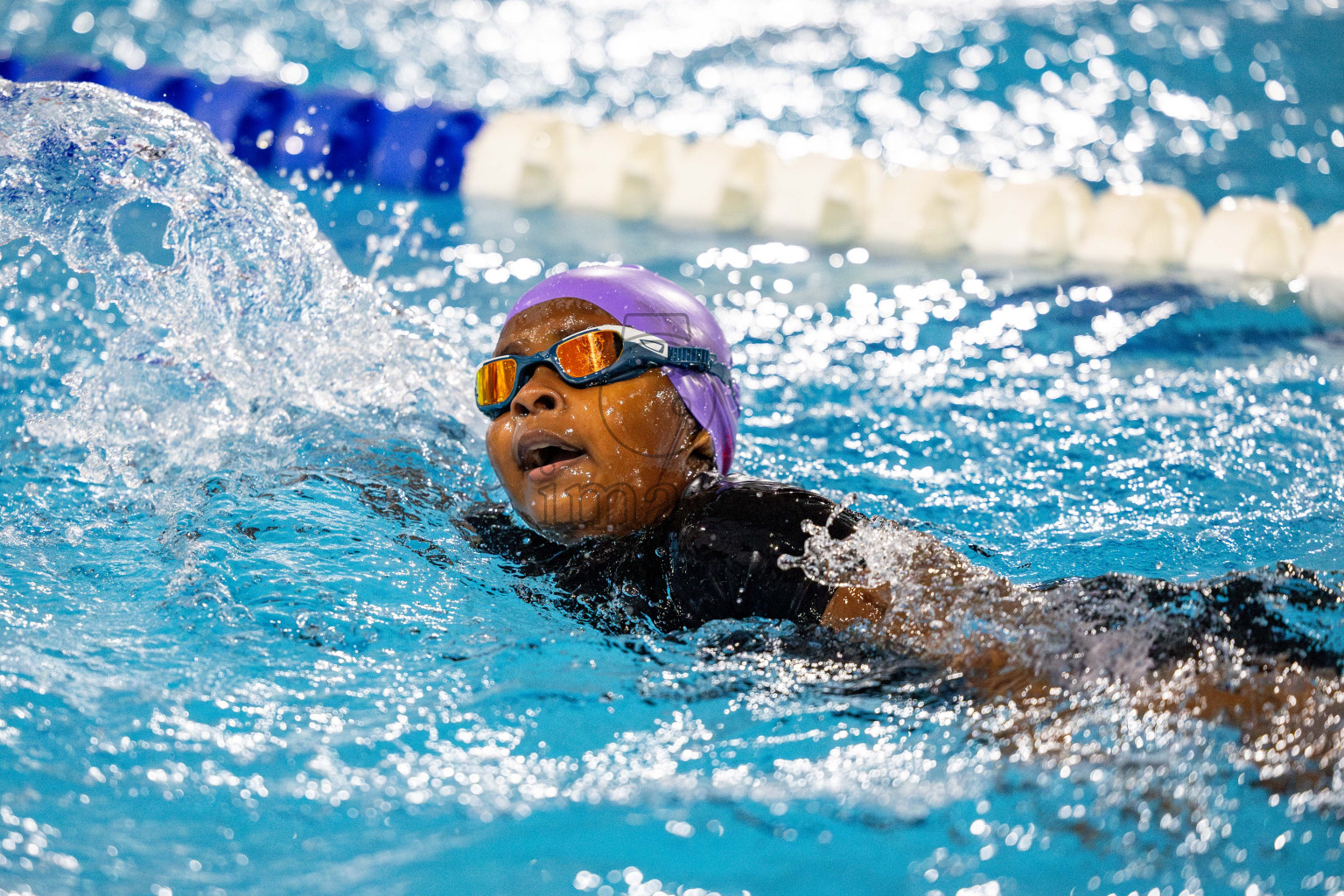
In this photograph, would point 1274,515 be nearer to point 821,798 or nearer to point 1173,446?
point 1173,446

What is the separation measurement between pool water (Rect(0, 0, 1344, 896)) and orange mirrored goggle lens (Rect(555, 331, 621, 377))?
1.27ft

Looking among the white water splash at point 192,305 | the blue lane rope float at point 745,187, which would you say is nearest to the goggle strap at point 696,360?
the white water splash at point 192,305

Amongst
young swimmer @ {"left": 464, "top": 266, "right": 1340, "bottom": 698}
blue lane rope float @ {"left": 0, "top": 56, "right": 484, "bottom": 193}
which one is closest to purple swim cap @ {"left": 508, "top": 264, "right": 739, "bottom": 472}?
young swimmer @ {"left": 464, "top": 266, "right": 1340, "bottom": 698}

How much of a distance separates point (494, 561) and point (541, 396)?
33 centimetres

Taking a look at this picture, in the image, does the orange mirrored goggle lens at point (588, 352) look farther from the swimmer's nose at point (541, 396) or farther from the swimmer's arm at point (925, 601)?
the swimmer's arm at point (925, 601)

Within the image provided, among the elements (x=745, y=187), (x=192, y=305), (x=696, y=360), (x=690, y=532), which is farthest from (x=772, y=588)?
(x=745, y=187)

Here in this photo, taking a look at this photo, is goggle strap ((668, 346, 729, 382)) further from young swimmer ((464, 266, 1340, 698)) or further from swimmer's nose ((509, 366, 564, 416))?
swimmer's nose ((509, 366, 564, 416))

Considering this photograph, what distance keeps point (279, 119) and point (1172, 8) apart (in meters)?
4.86

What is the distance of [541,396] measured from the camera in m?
2.01

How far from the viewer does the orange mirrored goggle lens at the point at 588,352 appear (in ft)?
6.65

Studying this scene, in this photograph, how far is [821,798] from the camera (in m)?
1.49

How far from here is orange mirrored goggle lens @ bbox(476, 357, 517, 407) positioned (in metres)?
2.09

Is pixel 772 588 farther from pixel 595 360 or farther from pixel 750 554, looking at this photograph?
pixel 595 360

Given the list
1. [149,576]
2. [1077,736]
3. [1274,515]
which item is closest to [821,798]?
[1077,736]
